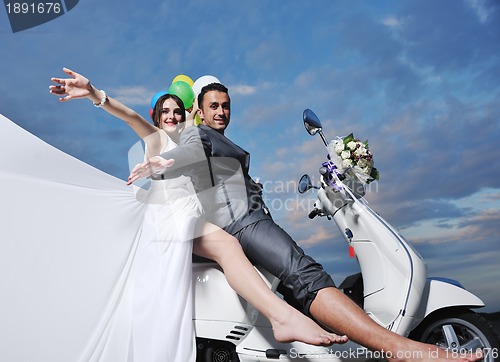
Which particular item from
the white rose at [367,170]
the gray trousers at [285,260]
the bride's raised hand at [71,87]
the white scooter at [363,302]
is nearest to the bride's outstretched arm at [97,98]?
the bride's raised hand at [71,87]

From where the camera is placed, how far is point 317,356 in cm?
209

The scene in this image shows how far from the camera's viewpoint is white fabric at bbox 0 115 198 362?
6.98ft

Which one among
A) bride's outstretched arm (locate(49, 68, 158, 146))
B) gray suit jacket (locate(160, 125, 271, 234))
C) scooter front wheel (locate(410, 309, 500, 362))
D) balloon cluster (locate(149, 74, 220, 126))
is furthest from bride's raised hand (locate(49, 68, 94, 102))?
scooter front wheel (locate(410, 309, 500, 362))

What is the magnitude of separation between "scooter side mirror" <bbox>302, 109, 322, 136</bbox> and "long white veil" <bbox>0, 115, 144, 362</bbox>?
936mm

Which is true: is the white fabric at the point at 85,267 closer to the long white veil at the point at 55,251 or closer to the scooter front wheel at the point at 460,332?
the long white veil at the point at 55,251

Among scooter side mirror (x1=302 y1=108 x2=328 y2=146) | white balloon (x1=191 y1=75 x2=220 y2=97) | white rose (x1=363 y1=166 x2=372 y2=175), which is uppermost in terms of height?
white balloon (x1=191 y1=75 x2=220 y2=97)

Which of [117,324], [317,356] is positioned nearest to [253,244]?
[317,356]

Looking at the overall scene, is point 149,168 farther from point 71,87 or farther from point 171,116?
point 171,116

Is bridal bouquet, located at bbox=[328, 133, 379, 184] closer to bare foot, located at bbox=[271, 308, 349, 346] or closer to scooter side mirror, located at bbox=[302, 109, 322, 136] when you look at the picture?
scooter side mirror, located at bbox=[302, 109, 322, 136]

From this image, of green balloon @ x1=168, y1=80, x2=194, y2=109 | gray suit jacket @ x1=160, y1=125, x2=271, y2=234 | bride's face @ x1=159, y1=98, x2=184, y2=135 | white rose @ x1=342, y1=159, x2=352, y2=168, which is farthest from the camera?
green balloon @ x1=168, y1=80, x2=194, y2=109

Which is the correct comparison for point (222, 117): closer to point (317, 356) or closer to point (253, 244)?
point (253, 244)

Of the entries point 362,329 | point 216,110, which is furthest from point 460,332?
point 216,110

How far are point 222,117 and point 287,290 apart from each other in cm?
90

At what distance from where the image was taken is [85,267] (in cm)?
225
